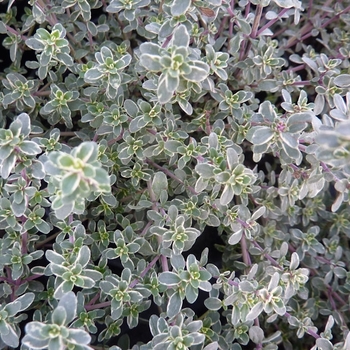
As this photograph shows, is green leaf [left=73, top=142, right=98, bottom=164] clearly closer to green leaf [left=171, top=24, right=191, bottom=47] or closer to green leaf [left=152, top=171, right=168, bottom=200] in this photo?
green leaf [left=171, top=24, right=191, bottom=47]

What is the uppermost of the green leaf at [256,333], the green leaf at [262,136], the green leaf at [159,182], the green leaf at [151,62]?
the green leaf at [151,62]

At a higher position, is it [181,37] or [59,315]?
[181,37]

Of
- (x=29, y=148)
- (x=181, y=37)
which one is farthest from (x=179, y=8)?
Answer: (x=29, y=148)

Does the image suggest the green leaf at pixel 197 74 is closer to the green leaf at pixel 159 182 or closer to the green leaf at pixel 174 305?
the green leaf at pixel 159 182

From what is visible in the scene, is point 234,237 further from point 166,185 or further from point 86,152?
point 86,152

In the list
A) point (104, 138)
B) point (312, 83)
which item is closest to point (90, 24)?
point (104, 138)

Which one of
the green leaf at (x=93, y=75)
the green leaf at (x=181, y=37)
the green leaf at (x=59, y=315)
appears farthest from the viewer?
the green leaf at (x=93, y=75)

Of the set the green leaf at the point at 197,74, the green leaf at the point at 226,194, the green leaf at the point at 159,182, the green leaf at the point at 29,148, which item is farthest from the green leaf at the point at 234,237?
the green leaf at the point at 29,148

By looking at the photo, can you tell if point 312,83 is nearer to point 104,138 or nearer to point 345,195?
point 345,195

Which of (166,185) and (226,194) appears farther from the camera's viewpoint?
(166,185)
